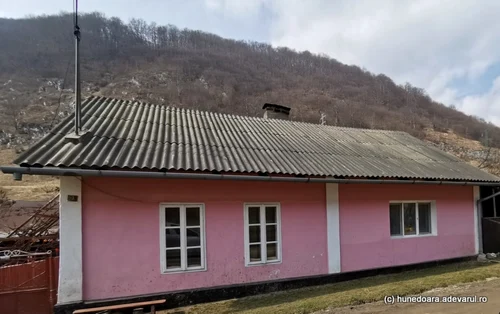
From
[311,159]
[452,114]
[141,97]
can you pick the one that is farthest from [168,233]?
[452,114]

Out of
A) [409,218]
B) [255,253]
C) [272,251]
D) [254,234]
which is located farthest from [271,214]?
[409,218]

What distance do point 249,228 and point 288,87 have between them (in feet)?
230

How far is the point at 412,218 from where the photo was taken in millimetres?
9734

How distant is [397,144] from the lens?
41.2ft

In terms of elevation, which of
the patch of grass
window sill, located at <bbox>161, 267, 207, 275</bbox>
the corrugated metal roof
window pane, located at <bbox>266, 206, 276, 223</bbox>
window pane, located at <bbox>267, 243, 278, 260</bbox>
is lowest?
the patch of grass

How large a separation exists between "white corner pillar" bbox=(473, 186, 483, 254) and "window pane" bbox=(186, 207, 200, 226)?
910 cm

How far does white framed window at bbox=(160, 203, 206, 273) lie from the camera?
263 inches

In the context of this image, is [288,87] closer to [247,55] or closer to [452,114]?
[247,55]

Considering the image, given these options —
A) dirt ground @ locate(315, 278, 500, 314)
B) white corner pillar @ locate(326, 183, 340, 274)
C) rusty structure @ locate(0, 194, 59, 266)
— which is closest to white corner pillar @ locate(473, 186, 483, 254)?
dirt ground @ locate(315, 278, 500, 314)

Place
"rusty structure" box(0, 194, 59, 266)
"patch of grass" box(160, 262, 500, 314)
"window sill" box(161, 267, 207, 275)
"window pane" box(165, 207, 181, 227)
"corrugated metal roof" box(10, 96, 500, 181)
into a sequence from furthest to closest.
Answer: "rusty structure" box(0, 194, 59, 266) → "window pane" box(165, 207, 181, 227) → "window sill" box(161, 267, 207, 275) → "corrugated metal roof" box(10, 96, 500, 181) → "patch of grass" box(160, 262, 500, 314)

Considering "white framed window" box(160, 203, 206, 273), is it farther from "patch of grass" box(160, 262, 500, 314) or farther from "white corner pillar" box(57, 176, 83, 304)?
"white corner pillar" box(57, 176, 83, 304)

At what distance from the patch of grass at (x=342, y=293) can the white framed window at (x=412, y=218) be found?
1290 mm

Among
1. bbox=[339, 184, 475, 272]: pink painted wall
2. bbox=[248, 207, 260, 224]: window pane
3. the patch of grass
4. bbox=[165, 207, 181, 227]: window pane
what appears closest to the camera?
the patch of grass

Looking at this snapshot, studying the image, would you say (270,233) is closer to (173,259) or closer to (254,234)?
(254,234)
